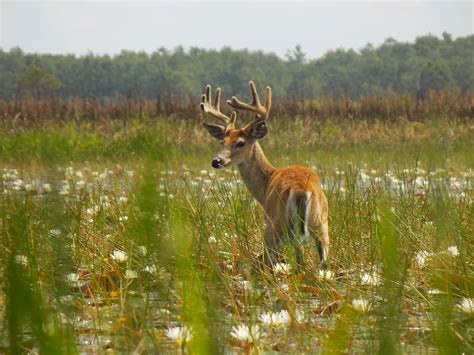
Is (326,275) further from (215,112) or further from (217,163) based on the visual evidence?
(215,112)

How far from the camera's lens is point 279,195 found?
591cm

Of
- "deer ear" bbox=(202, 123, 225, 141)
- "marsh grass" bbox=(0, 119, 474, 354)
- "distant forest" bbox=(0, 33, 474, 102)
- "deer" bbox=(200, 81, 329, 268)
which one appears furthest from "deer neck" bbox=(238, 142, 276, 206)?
"distant forest" bbox=(0, 33, 474, 102)

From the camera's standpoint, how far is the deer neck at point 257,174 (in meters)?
7.39

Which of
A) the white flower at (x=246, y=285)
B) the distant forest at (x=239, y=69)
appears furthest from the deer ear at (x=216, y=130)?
the distant forest at (x=239, y=69)

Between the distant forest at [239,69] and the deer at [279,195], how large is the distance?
4786 cm

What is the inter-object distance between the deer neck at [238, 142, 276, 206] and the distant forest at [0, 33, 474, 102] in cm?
4803

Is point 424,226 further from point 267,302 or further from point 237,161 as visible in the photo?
point 237,161

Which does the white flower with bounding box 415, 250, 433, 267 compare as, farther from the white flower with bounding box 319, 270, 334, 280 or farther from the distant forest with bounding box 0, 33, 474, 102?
the distant forest with bounding box 0, 33, 474, 102

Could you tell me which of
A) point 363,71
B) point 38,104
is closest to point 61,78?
point 363,71

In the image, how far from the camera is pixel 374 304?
3.45 metres

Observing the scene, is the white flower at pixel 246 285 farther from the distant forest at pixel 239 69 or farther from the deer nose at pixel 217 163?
the distant forest at pixel 239 69

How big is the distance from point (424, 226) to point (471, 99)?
19.1 metres

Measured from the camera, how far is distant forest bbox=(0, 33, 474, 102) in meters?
64.1

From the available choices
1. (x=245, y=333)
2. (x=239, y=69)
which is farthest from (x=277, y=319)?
(x=239, y=69)
